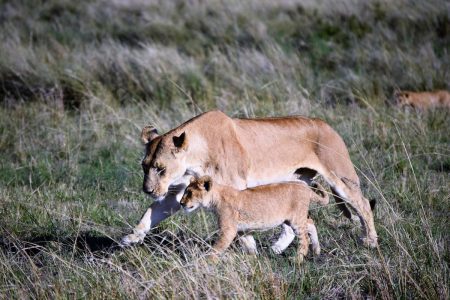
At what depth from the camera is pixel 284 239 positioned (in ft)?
23.6

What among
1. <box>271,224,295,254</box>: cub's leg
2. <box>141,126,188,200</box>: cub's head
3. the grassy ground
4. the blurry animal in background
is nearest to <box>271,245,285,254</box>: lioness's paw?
<box>271,224,295,254</box>: cub's leg

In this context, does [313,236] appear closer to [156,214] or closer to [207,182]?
[207,182]

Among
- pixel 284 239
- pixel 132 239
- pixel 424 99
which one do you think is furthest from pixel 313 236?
pixel 424 99

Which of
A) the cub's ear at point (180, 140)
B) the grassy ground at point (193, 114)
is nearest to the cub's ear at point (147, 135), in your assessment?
the cub's ear at point (180, 140)

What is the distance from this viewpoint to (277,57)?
45.1 feet

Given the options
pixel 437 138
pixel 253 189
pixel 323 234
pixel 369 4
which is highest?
pixel 253 189

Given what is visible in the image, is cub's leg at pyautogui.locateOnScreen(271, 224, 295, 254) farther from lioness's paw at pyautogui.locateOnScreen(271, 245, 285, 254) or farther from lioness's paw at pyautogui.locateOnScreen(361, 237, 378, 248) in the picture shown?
lioness's paw at pyautogui.locateOnScreen(361, 237, 378, 248)

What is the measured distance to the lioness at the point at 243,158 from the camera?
6.75 meters

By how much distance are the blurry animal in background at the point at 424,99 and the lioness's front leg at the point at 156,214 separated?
534cm

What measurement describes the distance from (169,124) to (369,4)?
29.1 feet

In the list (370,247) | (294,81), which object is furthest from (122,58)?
(370,247)

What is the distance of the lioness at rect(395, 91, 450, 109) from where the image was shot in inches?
450

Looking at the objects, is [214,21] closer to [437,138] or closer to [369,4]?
[369,4]

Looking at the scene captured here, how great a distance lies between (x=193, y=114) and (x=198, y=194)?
4.87 meters
